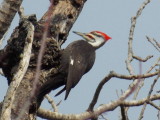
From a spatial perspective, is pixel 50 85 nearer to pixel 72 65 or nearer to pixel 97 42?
pixel 72 65

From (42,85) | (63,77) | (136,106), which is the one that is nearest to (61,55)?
(63,77)

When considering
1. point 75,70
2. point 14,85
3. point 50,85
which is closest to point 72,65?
point 75,70

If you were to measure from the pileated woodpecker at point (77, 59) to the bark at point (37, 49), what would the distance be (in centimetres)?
10

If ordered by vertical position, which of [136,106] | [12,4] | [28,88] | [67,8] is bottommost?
[28,88]

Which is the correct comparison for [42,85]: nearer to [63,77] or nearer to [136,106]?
[63,77]

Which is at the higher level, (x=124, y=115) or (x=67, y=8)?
(x=67, y=8)

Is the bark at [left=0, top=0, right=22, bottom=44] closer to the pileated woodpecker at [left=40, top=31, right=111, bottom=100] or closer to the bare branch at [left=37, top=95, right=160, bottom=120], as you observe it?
the bare branch at [left=37, top=95, right=160, bottom=120]

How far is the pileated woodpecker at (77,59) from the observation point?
480 centimetres

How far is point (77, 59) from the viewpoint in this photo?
17.6ft

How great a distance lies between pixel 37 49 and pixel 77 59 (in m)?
0.99

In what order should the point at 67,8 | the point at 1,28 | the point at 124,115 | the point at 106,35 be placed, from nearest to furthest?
the point at 1,28 → the point at 124,115 → the point at 67,8 → the point at 106,35

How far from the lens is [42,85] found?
434 cm

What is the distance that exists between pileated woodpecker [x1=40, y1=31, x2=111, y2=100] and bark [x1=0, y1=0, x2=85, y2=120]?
100 millimetres

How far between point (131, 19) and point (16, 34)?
1.22 metres
